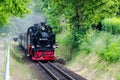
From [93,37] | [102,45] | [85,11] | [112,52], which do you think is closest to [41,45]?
[85,11]

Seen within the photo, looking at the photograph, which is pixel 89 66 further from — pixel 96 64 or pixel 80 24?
pixel 80 24

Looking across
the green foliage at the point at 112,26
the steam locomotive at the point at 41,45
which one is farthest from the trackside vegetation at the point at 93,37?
the steam locomotive at the point at 41,45

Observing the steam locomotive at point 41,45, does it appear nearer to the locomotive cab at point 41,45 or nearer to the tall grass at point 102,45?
the locomotive cab at point 41,45

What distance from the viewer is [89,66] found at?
26.0 m

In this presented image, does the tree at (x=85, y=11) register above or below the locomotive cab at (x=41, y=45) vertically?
above

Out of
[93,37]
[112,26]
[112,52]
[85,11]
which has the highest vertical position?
[85,11]

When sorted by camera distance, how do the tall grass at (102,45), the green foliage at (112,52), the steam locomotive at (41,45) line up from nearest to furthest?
the green foliage at (112,52) → the tall grass at (102,45) → the steam locomotive at (41,45)

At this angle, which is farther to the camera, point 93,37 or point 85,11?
point 85,11

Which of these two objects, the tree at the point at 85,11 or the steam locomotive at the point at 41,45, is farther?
the steam locomotive at the point at 41,45

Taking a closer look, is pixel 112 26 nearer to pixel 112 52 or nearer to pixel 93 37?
pixel 93 37

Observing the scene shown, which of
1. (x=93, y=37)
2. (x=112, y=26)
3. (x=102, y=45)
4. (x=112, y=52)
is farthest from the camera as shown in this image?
(x=93, y=37)

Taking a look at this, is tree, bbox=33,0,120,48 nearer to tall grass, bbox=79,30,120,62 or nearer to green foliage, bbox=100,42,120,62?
tall grass, bbox=79,30,120,62

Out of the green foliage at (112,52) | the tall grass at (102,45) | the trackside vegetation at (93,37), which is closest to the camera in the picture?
the green foliage at (112,52)

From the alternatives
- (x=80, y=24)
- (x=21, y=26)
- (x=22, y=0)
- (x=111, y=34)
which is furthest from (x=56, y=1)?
(x=21, y=26)
